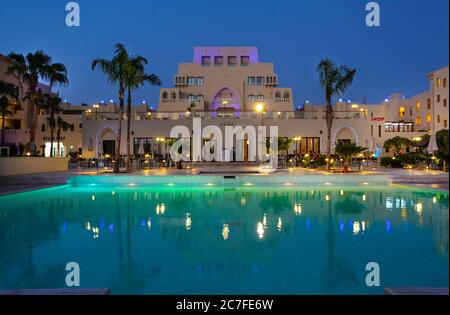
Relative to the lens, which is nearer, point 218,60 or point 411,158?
point 411,158

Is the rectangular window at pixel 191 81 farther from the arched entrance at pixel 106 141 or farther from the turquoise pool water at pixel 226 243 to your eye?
the turquoise pool water at pixel 226 243

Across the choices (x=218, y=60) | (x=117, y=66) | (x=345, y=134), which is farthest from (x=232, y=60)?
(x=117, y=66)

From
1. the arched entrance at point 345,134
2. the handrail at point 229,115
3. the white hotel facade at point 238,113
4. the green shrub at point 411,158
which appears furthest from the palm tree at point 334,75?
the arched entrance at point 345,134

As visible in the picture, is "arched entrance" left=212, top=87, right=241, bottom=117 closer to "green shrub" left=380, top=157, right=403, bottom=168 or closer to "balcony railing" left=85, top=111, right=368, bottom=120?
"balcony railing" left=85, top=111, right=368, bottom=120

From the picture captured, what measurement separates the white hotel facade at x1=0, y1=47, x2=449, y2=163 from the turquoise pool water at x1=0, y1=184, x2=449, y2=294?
42.8 feet

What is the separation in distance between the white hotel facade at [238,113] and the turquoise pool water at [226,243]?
13.0m

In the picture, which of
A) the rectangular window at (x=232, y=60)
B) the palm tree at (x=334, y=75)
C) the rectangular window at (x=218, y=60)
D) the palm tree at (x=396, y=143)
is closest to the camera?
the palm tree at (x=334, y=75)

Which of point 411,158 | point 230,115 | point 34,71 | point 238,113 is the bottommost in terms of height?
point 411,158

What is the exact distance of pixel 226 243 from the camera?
6340mm

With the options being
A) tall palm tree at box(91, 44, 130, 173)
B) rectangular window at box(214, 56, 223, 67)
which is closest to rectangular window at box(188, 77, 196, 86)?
rectangular window at box(214, 56, 223, 67)

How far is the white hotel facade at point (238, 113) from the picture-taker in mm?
29250

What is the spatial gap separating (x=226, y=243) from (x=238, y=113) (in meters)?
23.1

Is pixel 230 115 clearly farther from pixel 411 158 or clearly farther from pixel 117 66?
pixel 411 158
